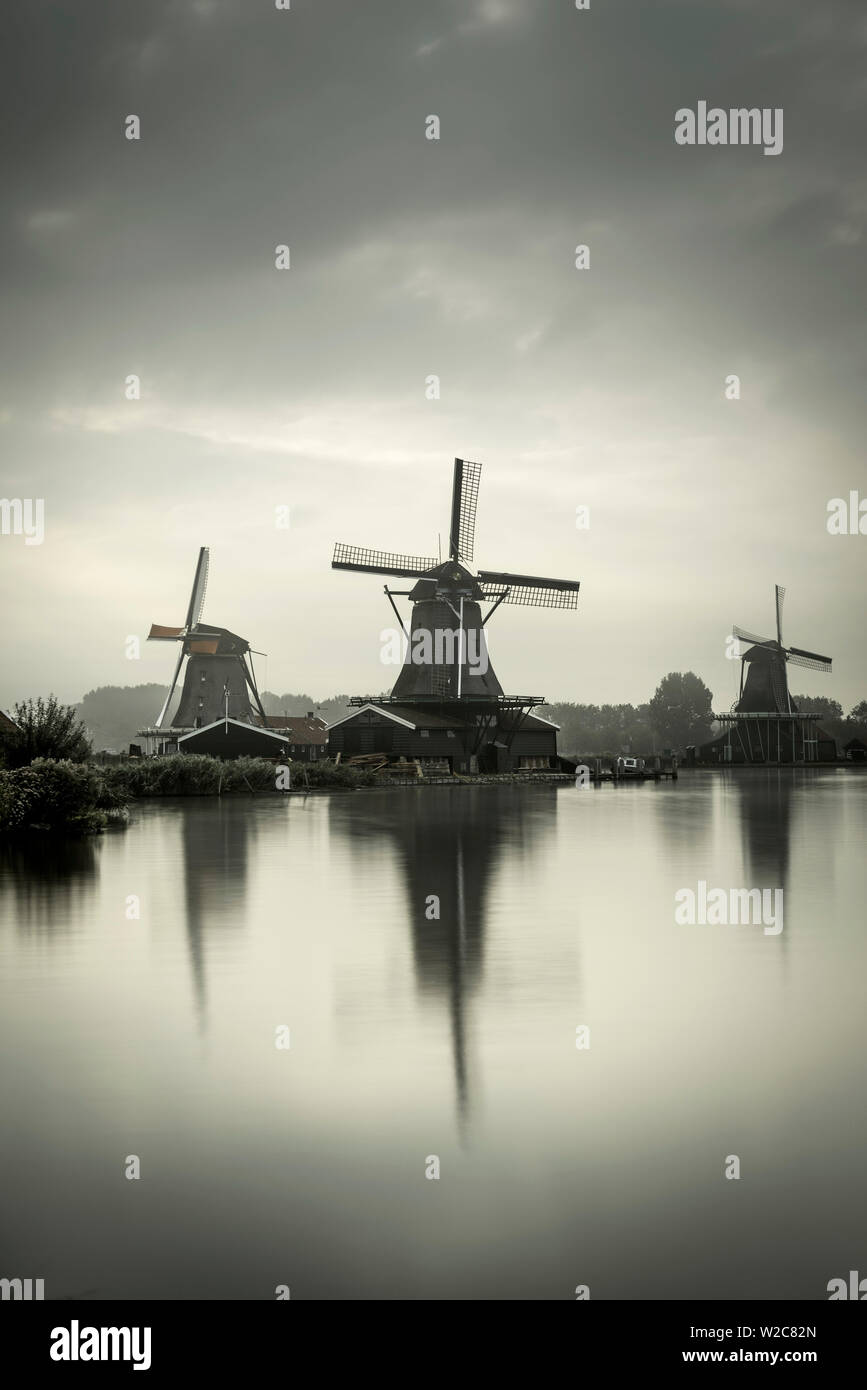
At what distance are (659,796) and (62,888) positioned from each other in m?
33.5

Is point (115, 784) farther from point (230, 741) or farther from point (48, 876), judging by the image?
point (230, 741)

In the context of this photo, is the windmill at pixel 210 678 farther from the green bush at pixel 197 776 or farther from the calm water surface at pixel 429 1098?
the calm water surface at pixel 429 1098

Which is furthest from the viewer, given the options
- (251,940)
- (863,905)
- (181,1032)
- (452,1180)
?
(863,905)

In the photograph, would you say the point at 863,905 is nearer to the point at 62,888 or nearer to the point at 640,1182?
the point at 640,1182

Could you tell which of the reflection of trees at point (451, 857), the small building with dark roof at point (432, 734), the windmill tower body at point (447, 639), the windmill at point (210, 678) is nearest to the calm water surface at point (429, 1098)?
the reflection of trees at point (451, 857)

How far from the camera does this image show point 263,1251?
3594mm

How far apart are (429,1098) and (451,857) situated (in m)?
11.8

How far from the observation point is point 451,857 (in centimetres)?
1680

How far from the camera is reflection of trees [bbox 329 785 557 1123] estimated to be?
24.5 ft

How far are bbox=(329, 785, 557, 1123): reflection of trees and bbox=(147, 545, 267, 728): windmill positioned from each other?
94.2 feet

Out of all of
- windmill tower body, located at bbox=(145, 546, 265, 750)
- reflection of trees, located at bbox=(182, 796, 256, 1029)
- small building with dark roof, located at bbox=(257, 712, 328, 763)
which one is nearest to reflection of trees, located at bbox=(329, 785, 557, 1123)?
reflection of trees, located at bbox=(182, 796, 256, 1029)

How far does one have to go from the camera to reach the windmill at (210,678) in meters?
67.0

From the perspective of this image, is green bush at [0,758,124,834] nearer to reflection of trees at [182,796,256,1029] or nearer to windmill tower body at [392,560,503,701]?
reflection of trees at [182,796,256,1029]
